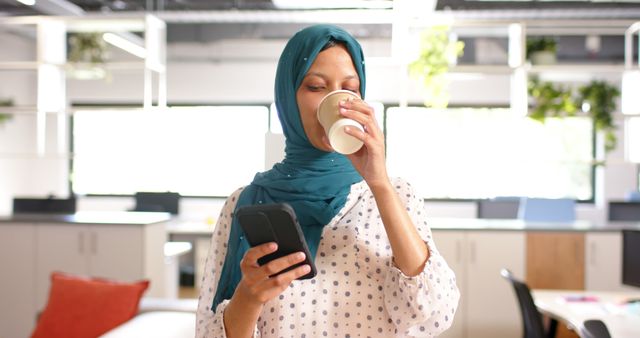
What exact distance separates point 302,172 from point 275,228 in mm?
192

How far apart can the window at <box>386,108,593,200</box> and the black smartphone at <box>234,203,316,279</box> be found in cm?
952

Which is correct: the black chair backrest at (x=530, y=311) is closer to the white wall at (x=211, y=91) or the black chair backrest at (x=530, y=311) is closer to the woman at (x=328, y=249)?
the woman at (x=328, y=249)

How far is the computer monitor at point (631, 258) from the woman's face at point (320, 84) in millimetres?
3713

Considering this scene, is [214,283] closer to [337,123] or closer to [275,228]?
[275,228]

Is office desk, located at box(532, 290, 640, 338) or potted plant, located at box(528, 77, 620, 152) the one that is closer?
office desk, located at box(532, 290, 640, 338)

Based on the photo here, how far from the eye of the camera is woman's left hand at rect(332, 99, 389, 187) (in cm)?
105

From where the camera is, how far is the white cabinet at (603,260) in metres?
5.58

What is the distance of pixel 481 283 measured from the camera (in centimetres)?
552

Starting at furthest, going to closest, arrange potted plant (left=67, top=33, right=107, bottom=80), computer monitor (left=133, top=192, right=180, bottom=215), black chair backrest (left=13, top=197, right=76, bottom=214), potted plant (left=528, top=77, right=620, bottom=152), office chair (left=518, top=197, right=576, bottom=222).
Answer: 1. computer monitor (left=133, top=192, right=180, bottom=215)
2. potted plant (left=67, top=33, right=107, bottom=80)
3. office chair (left=518, top=197, right=576, bottom=222)
4. black chair backrest (left=13, top=197, right=76, bottom=214)
5. potted plant (left=528, top=77, right=620, bottom=152)

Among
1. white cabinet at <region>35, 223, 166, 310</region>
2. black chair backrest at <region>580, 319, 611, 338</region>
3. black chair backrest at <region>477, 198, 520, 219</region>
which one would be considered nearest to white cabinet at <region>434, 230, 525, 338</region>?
white cabinet at <region>35, 223, 166, 310</region>

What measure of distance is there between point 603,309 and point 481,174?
6.61 metres

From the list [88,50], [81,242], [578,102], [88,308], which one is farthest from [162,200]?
[88,308]

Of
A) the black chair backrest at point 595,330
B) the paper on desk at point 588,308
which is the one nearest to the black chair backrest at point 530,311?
the paper on desk at point 588,308

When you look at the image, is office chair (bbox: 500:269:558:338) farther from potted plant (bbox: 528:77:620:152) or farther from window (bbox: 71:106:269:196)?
window (bbox: 71:106:269:196)
